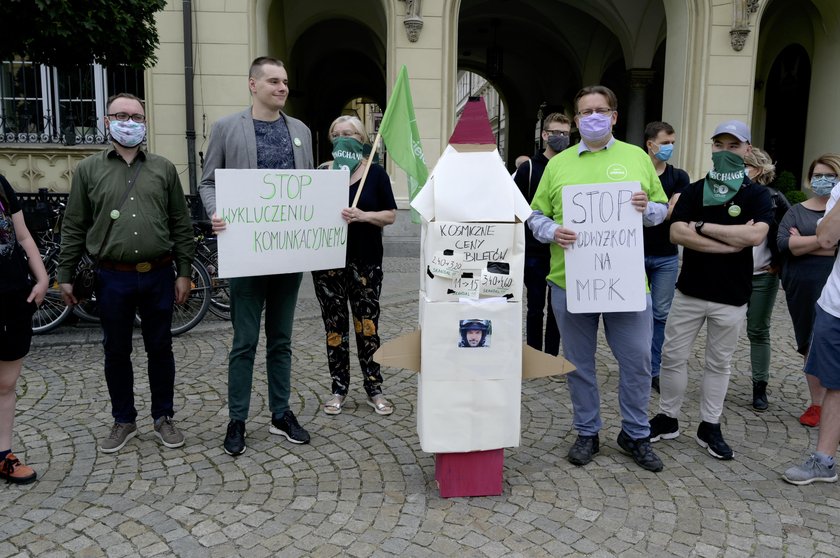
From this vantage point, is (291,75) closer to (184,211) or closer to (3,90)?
(3,90)

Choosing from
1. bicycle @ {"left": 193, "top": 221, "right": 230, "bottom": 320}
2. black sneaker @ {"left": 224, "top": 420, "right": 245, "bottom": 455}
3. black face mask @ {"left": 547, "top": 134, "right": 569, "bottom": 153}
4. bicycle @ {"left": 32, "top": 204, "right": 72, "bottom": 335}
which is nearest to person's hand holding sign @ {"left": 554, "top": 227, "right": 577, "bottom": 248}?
black face mask @ {"left": 547, "top": 134, "right": 569, "bottom": 153}

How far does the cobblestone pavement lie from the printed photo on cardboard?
786 millimetres

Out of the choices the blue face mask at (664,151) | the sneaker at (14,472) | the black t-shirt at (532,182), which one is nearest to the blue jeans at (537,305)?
the black t-shirt at (532,182)

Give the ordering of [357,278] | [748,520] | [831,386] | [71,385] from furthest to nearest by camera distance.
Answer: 1. [71,385]
2. [357,278]
3. [831,386]
4. [748,520]

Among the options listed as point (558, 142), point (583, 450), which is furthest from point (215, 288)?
point (583, 450)

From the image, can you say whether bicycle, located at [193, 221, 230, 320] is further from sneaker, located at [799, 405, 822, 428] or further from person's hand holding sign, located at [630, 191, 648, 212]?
sneaker, located at [799, 405, 822, 428]

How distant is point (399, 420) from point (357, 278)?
0.97 meters

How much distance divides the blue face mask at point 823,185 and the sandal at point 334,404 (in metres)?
3.32

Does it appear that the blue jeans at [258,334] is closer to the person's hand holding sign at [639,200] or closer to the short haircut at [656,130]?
the person's hand holding sign at [639,200]

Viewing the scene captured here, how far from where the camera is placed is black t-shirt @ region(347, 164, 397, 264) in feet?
13.6

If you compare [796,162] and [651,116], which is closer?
[796,162]

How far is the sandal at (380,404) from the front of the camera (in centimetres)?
437

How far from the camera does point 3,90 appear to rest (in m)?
11.3

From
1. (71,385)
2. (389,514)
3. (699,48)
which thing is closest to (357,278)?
(389,514)
